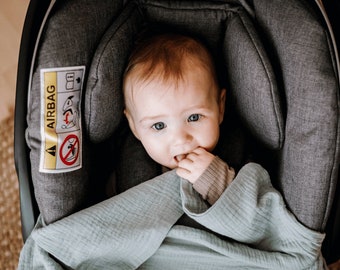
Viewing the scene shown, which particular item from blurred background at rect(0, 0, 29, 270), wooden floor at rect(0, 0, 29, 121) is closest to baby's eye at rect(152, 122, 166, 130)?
blurred background at rect(0, 0, 29, 270)

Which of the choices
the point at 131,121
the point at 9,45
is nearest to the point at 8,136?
the point at 9,45

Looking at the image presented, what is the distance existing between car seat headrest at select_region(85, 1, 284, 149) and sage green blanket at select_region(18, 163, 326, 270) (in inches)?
5.1

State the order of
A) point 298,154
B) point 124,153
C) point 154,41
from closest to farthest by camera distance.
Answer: point 298,154, point 154,41, point 124,153

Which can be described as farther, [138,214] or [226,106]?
[226,106]

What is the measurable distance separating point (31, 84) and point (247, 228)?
0.52 meters

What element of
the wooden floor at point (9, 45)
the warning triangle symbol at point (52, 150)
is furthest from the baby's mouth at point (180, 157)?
the wooden floor at point (9, 45)

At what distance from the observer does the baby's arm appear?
3.61 ft

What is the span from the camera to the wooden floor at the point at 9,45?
5.81 feet

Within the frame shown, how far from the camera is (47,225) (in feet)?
3.48

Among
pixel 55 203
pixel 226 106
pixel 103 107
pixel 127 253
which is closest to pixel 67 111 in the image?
pixel 103 107

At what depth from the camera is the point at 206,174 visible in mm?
1104

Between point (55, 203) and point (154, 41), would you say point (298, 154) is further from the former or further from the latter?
point (55, 203)

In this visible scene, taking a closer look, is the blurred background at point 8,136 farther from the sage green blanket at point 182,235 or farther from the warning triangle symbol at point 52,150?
the warning triangle symbol at point 52,150

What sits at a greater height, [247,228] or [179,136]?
[179,136]
